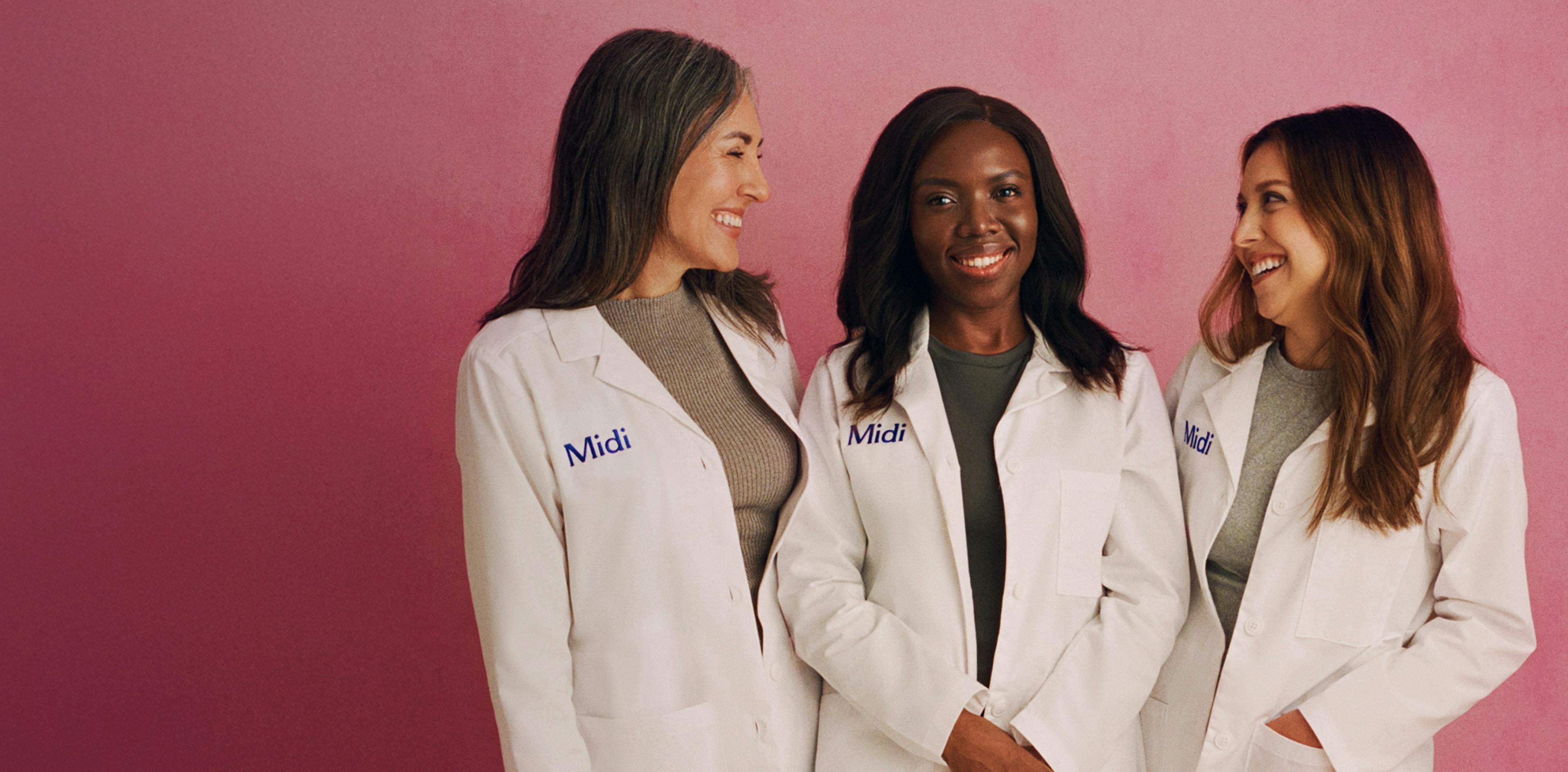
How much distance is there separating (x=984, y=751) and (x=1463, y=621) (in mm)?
828

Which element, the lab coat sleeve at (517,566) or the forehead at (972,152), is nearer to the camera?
the lab coat sleeve at (517,566)

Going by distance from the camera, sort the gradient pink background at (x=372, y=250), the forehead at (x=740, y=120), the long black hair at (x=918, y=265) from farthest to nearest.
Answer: the gradient pink background at (x=372, y=250), the long black hair at (x=918, y=265), the forehead at (x=740, y=120)

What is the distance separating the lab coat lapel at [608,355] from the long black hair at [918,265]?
372 millimetres

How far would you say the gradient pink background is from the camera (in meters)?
2.72

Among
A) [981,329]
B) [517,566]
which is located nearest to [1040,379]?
[981,329]

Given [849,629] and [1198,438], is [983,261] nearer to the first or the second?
[1198,438]

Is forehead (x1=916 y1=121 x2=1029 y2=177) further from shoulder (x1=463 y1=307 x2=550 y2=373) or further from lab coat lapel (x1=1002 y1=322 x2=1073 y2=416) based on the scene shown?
shoulder (x1=463 y1=307 x2=550 y2=373)

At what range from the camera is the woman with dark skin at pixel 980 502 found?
1.87 metres

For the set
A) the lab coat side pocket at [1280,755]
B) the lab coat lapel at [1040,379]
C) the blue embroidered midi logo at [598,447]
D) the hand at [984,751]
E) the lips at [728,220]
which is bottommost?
the lab coat side pocket at [1280,755]

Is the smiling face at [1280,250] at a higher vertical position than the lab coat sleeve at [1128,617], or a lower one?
higher

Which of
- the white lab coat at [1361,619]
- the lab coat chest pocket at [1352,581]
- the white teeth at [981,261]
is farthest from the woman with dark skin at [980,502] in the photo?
the lab coat chest pocket at [1352,581]

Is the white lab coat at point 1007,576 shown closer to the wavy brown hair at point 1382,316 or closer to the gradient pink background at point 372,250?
the wavy brown hair at point 1382,316

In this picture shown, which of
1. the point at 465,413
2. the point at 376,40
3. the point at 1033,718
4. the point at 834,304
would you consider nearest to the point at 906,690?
the point at 1033,718

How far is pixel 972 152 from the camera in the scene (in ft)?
6.46
